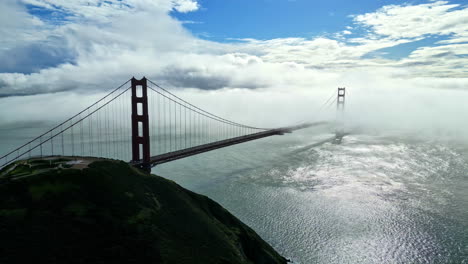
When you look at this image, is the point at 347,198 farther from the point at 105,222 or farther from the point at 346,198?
the point at 105,222

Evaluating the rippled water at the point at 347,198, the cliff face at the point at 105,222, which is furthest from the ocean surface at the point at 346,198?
the cliff face at the point at 105,222

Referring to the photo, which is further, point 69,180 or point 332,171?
point 332,171

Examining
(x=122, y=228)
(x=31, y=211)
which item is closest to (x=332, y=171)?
(x=122, y=228)

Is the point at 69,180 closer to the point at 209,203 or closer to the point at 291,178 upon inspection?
the point at 209,203

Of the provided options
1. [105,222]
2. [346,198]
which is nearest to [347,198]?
[346,198]

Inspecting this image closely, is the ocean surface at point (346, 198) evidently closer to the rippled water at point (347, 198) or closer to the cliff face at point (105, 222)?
the rippled water at point (347, 198)

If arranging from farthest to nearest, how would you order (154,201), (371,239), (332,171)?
(332,171), (371,239), (154,201)
